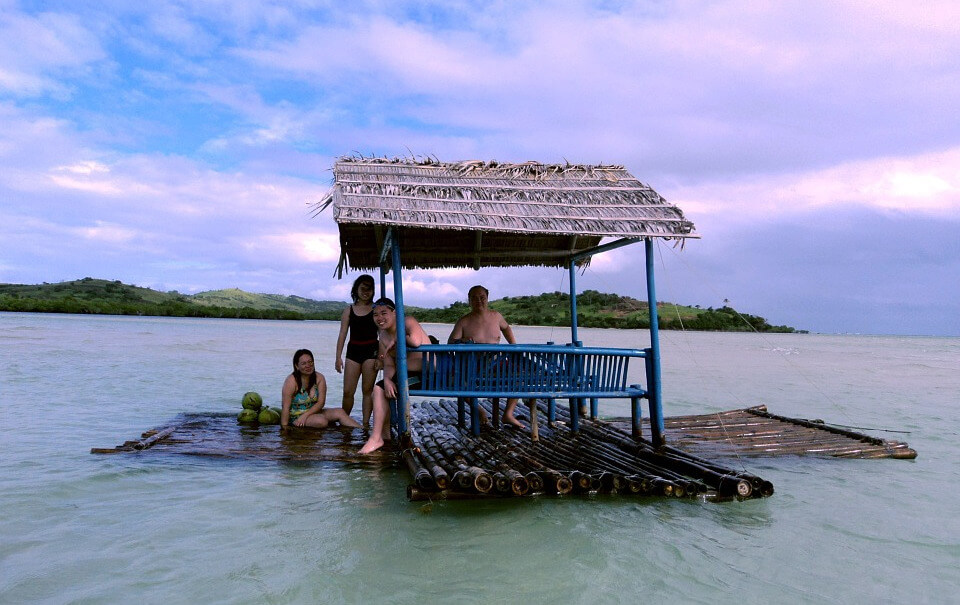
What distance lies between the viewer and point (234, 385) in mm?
13273

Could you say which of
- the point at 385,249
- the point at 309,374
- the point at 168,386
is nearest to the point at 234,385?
the point at 168,386

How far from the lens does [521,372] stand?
569cm

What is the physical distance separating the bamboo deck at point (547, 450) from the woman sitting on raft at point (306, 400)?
0.22 meters

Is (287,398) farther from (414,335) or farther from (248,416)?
(414,335)

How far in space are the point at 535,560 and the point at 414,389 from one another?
2.07 metres

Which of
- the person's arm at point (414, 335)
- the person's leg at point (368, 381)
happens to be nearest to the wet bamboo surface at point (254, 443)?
the person's leg at point (368, 381)

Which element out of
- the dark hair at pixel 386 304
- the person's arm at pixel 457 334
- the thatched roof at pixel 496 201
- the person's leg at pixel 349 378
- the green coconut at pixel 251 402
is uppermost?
the thatched roof at pixel 496 201

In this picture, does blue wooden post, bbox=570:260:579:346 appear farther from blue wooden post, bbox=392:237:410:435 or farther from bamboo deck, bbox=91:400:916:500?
blue wooden post, bbox=392:237:410:435

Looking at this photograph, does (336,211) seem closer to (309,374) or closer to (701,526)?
(309,374)

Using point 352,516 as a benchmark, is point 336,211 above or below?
above

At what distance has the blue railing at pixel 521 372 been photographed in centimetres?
550

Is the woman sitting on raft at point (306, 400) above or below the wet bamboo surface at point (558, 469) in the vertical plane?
above

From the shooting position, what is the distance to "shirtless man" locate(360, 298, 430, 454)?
18.6 feet

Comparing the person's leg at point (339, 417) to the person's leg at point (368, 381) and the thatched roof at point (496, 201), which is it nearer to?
the person's leg at point (368, 381)
